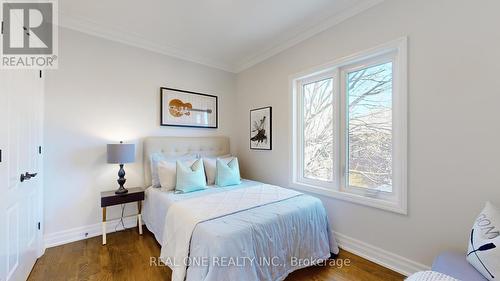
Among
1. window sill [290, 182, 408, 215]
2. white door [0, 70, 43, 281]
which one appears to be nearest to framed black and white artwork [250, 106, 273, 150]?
window sill [290, 182, 408, 215]

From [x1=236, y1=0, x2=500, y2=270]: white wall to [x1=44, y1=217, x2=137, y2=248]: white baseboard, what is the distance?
295cm

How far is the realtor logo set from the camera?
154 cm

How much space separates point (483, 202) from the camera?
59.4 inches

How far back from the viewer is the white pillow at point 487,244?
3.63 feet

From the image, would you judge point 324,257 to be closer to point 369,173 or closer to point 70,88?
point 369,173

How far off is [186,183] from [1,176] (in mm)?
1466

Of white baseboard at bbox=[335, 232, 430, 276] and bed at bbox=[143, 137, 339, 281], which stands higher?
bed at bbox=[143, 137, 339, 281]

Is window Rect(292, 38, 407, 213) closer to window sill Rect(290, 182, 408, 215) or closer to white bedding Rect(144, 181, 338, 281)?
window sill Rect(290, 182, 408, 215)

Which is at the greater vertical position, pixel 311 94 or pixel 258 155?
pixel 311 94

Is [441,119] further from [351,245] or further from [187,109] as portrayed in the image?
[187,109]

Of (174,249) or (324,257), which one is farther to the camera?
(324,257)

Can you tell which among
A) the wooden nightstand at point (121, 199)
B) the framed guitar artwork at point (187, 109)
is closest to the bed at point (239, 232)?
the wooden nightstand at point (121, 199)

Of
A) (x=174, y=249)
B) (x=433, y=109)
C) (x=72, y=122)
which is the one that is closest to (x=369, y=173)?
(x=433, y=109)

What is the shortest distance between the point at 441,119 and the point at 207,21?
261 centimetres
